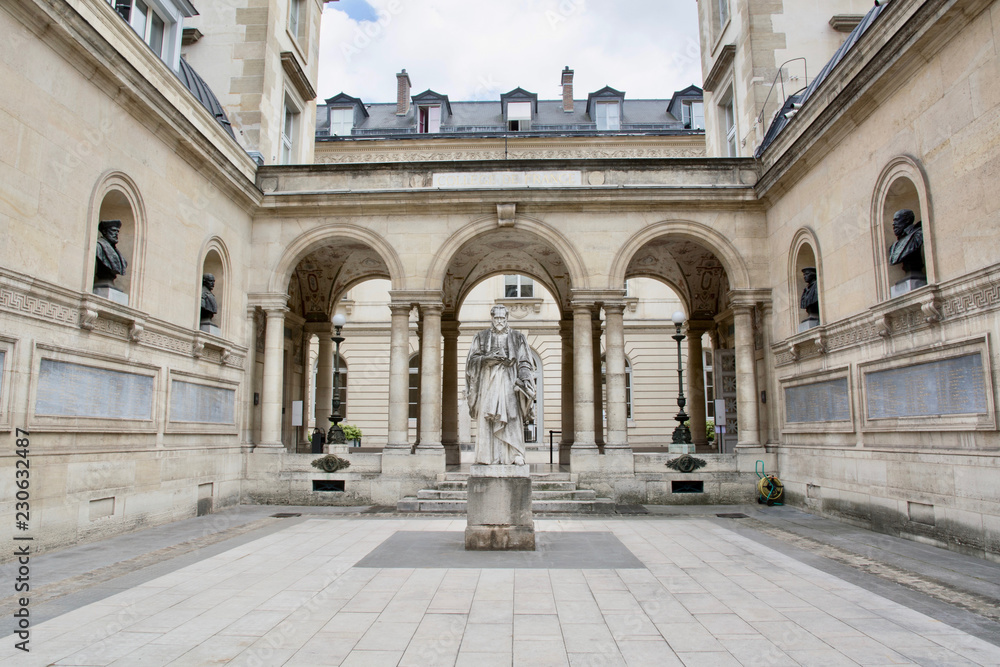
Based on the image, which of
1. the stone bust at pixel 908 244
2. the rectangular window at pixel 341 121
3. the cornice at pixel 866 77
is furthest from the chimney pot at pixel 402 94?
the stone bust at pixel 908 244

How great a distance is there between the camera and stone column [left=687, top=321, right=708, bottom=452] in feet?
60.7

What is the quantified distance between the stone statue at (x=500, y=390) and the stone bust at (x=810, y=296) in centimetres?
648

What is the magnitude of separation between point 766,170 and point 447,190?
6669 mm

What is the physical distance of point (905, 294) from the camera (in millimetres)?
9508

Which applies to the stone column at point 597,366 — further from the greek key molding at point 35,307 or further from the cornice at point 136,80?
the greek key molding at point 35,307

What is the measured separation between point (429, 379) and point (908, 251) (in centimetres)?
912

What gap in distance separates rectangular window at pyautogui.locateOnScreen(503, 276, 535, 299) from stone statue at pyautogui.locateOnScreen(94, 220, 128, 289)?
19.9 meters

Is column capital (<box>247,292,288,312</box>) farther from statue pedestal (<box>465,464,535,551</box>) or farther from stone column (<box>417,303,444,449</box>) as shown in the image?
statue pedestal (<box>465,464,535,551</box>)

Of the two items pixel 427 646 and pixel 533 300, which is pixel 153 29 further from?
pixel 533 300

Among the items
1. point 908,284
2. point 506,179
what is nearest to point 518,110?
point 506,179

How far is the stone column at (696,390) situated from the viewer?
1850cm

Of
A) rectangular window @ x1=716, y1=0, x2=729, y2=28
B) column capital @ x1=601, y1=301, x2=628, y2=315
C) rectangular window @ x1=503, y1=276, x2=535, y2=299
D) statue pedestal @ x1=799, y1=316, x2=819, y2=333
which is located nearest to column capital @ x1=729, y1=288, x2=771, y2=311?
statue pedestal @ x1=799, y1=316, x2=819, y2=333

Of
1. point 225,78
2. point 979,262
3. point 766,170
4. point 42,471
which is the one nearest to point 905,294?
point 979,262

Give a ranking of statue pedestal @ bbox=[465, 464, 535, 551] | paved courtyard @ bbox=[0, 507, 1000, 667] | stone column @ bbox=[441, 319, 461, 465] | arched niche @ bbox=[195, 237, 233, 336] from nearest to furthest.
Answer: paved courtyard @ bbox=[0, 507, 1000, 667]
statue pedestal @ bbox=[465, 464, 535, 551]
arched niche @ bbox=[195, 237, 233, 336]
stone column @ bbox=[441, 319, 461, 465]
